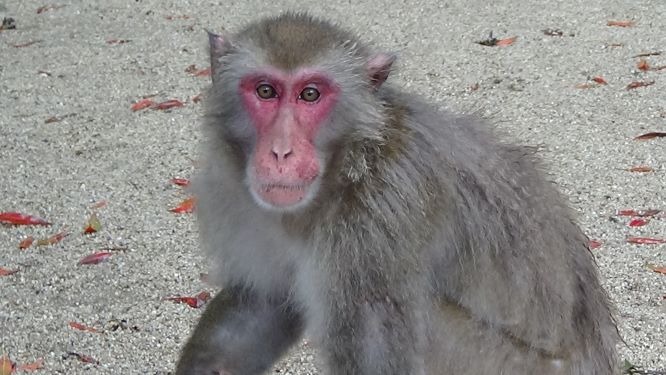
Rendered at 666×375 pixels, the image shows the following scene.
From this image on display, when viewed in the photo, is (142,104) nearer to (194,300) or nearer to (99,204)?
(99,204)

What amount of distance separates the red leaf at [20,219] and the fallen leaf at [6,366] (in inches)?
56.2

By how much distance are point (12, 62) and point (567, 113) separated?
166 inches

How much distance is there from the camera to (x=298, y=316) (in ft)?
11.2

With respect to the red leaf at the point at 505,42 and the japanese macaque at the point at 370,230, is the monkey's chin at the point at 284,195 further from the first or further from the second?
the red leaf at the point at 505,42

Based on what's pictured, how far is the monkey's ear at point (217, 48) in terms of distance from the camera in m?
3.22

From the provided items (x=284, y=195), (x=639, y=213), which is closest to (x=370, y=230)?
(x=284, y=195)

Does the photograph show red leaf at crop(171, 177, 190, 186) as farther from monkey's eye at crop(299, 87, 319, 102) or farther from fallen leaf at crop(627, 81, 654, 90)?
monkey's eye at crop(299, 87, 319, 102)

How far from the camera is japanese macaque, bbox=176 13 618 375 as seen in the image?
9.80 ft

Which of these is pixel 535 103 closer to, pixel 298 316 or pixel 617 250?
pixel 617 250

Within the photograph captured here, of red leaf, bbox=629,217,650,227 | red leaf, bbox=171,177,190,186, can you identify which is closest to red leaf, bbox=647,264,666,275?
red leaf, bbox=629,217,650,227

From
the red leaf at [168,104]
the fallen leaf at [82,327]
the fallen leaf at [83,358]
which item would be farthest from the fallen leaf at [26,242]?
the red leaf at [168,104]

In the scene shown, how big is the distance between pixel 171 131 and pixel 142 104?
0.68 m

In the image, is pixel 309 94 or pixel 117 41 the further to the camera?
pixel 117 41

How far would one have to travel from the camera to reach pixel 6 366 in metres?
4.14
